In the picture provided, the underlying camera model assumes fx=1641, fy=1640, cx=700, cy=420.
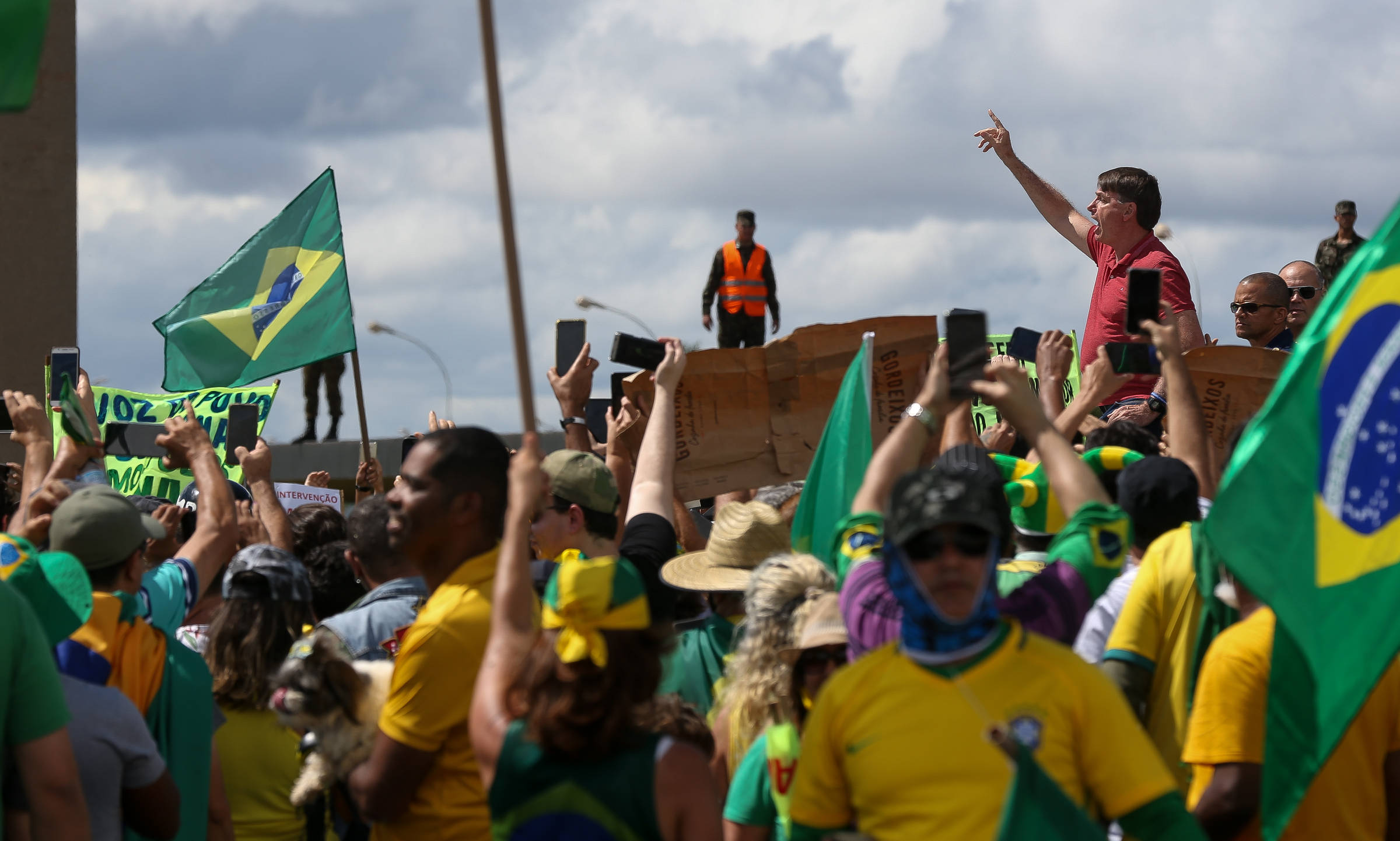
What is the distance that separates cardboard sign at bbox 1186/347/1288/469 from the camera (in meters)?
6.39

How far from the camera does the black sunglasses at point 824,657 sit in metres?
3.64

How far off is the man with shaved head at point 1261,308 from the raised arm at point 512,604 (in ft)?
16.2

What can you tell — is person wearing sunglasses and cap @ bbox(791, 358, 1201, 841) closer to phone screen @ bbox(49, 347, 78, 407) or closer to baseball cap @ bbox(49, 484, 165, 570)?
baseball cap @ bbox(49, 484, 165, 570)

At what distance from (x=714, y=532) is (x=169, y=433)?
6.60 feet

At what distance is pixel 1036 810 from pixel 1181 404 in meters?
2.12

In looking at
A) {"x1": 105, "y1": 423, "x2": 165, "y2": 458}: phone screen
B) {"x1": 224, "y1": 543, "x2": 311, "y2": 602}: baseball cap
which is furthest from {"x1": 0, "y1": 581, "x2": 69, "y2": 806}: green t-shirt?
{"x1": 105, "y1": 423, "x2": 165, "y2": 458}: phone screen

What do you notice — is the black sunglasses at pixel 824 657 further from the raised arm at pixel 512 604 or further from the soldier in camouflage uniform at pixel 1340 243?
the soldier in camouflage uniform at pixel 1340 243

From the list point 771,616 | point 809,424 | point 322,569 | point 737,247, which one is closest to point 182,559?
point 322,569

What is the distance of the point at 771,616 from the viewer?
386cm

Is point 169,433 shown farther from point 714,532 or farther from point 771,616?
point 771,616

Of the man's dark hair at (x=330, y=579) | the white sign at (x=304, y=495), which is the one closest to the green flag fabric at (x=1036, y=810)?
the man's dark hair at (x=330, y=579)

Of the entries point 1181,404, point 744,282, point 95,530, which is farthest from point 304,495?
point 744,282

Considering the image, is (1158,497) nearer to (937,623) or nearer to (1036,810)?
(937,623)

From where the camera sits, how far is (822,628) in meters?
3.63
